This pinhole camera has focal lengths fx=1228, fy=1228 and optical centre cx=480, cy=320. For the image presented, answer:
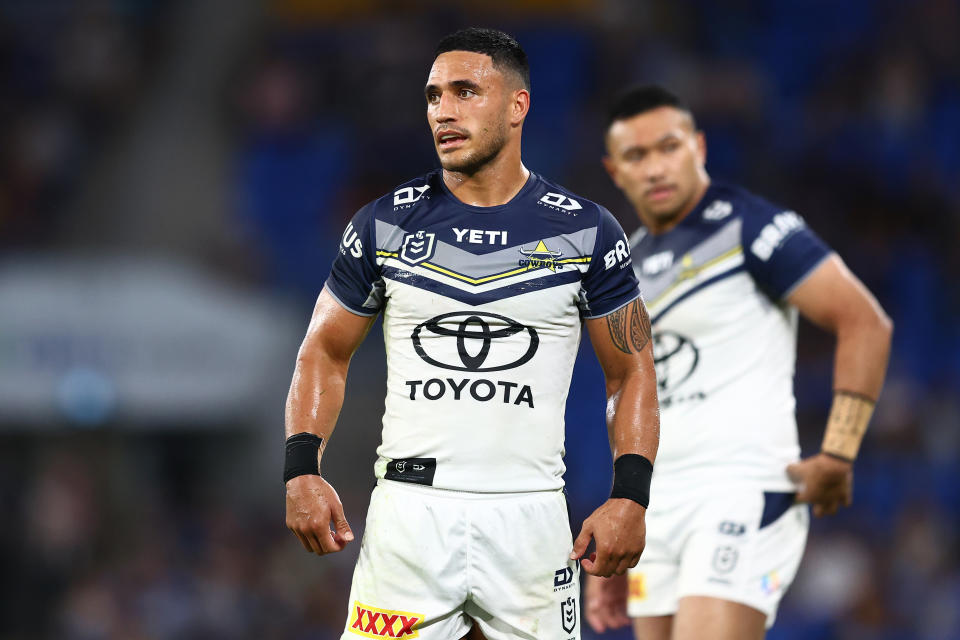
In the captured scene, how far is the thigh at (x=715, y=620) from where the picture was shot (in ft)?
14.9

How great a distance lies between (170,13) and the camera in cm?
1527

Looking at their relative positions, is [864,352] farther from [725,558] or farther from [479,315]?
[479,315]

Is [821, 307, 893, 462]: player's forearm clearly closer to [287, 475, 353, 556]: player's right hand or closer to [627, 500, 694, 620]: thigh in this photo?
[627, 500, 694, 620]: thigh

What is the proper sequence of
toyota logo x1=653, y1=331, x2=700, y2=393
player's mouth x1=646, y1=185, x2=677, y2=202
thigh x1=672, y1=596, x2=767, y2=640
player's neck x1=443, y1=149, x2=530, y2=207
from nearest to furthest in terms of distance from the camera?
player's neck x1=443, y1=149, x2=530, y2=207 < thigh x1=672, y1=596, x2=767, y2=640 < toyota logo x1=653, y1=331, x2=700, y2=393 < player's mouth x1=646, y1=185, x2=677, y2=202

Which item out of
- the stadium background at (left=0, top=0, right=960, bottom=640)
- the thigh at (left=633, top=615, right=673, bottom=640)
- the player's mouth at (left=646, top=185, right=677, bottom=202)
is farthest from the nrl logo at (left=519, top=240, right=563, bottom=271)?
the stadium background at (left=0, top=0, right=960, bottom=640)

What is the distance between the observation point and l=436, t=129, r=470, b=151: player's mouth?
375 centimetres

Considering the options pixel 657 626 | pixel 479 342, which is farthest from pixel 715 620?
pixel 479 342

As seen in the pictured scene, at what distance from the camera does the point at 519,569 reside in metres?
3.58

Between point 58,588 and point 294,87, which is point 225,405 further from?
point 294,87

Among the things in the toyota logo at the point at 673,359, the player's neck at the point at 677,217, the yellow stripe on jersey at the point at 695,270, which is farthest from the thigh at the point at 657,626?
the player's neck at the point at 677,217

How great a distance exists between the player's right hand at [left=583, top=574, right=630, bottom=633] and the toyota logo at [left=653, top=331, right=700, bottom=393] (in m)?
0.83

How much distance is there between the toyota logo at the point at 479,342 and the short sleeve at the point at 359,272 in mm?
237

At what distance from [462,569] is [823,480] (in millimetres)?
1808

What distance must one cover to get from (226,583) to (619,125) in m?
6.87
